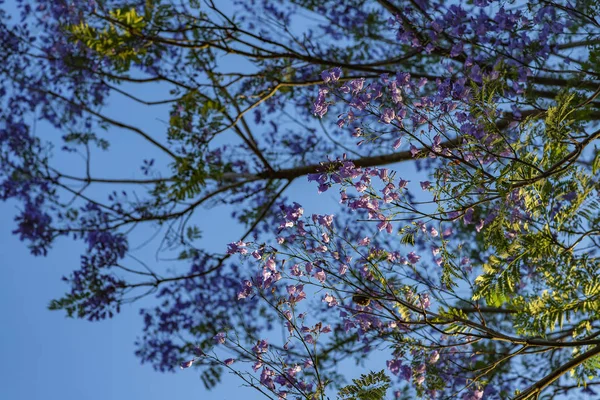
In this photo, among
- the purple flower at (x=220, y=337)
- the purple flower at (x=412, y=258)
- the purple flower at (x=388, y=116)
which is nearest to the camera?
the purple flower at (x=388, y=116)

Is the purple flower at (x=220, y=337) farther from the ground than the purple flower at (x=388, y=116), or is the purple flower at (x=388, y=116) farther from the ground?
the purple flower at (x=388, y=116)

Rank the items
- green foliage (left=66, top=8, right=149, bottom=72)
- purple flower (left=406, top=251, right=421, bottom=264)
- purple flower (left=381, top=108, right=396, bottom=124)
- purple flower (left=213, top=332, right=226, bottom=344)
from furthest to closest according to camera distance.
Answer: green foliage (left=66, top=8, right=149, bottom=72)
purple flower (left=406, top=251, right=421, bottom=264)
purple flower (left=213, top=332, right=226, bottom=344)
purple flower (left=381, top=108, right=396, bottom=124)

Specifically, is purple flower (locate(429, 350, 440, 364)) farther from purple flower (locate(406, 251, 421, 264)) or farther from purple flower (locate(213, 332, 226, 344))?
purple flower (locate(213, 332, 226, 344))

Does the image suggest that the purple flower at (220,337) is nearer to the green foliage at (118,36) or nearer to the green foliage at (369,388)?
the green foliage at (369,388)

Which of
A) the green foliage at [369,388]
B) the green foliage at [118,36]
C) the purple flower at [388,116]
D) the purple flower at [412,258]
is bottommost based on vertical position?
the green foliage at [369,388]

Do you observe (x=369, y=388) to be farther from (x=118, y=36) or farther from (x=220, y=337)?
(x=118, y=36)

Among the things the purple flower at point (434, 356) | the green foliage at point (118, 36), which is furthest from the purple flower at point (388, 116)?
the green foliage at point (118, 36)

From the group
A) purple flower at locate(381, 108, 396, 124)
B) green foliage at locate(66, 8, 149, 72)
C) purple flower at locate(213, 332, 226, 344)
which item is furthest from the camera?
green foliage at locate(66, 8, 149, 72)

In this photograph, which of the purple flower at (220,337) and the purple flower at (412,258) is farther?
the purple flower at (412,258)

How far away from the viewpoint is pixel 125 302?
5.88m

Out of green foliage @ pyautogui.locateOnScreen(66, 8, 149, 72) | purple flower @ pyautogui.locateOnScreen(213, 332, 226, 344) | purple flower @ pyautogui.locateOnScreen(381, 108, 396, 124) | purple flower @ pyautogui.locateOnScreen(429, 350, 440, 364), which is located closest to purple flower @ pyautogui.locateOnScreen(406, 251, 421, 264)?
purple flower @ pyautogui.locateOnScreen(429, 350, 440, 364)

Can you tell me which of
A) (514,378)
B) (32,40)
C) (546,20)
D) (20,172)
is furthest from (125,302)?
(546,20)

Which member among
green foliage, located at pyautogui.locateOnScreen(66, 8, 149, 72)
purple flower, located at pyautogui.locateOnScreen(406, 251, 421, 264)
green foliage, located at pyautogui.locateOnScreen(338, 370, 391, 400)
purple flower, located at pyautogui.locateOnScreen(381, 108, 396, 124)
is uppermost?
green foliage, located at pyautogui.locateOnScreen(66, 8, 149, 72)

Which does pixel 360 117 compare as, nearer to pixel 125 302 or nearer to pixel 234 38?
pixel 234 38
